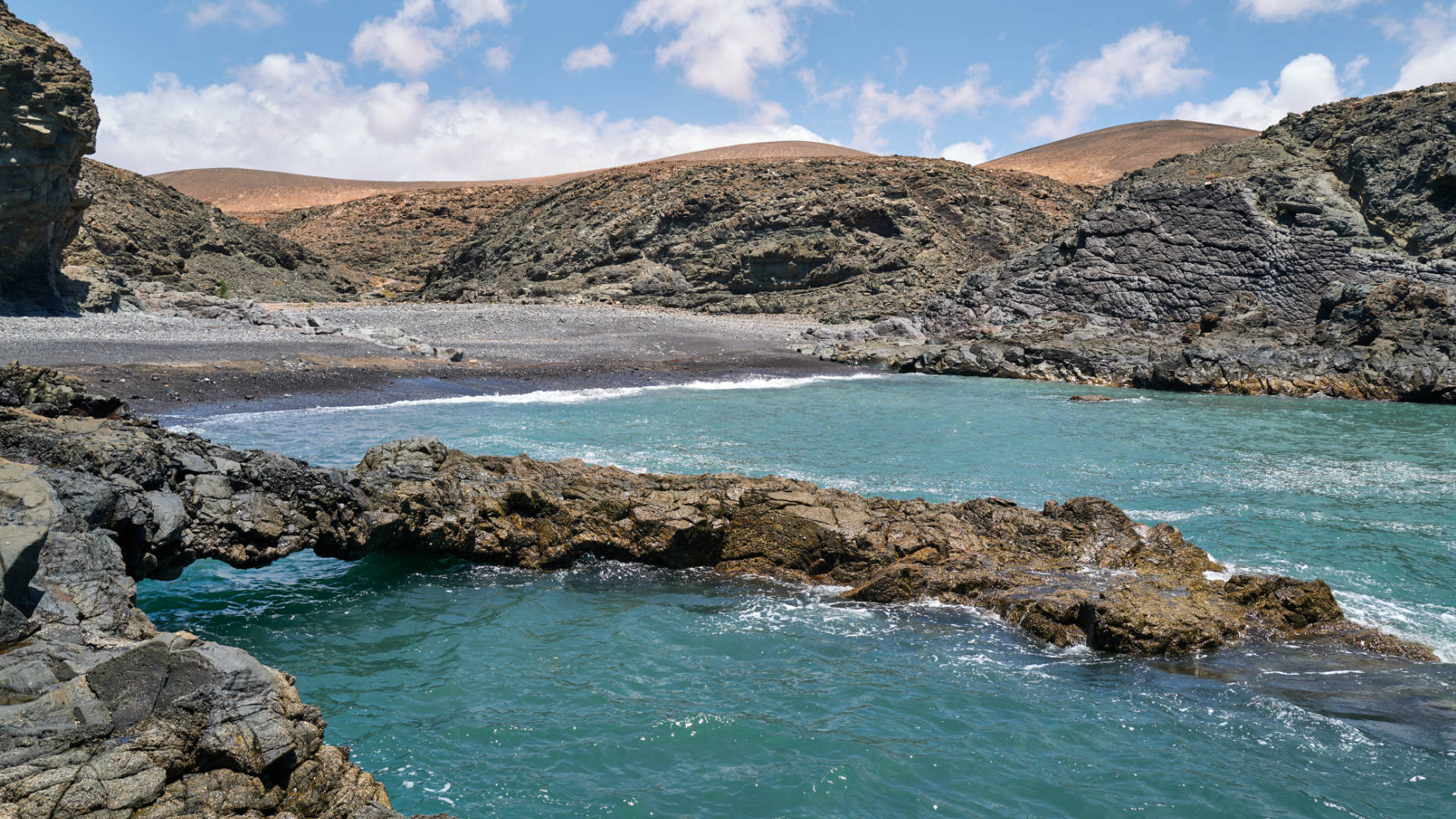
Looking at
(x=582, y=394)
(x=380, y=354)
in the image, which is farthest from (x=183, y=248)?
(x=582, y=394)

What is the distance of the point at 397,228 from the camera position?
63.5 metres

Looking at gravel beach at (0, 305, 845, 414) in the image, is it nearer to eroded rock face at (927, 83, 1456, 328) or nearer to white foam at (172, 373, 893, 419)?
white foam at (172, 373, 893, 419)

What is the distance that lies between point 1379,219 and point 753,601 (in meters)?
34.9

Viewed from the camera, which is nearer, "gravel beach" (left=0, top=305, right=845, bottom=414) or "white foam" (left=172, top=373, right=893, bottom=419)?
"white foam" (left=172, top=373, right=893, bottom=419)

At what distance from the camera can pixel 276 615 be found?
658cm

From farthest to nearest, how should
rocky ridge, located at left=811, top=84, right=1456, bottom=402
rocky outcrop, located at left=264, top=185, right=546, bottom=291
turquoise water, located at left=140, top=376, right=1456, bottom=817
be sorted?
rocky outcrop, located at left=264, top=185, right=546, bottom=291, rocky ridge, located at left=811, top=84, right=1456, bottom=402, turquoise water, located at left=140, top=376, right=1456, bottom=817

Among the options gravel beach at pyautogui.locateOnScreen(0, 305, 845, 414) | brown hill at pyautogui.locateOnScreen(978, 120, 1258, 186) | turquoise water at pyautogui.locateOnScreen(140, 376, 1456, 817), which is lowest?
turquoise water at pyautogui.locateOnScreen(140, 376, 1456, 817)

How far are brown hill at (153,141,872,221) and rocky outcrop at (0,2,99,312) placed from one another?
5680cm

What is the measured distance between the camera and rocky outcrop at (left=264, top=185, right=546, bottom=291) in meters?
59.3

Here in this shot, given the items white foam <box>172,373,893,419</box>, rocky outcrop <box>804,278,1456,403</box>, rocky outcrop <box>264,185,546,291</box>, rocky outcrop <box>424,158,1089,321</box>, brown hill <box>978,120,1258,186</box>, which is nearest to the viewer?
white foam <box>172,373,893,419</box>

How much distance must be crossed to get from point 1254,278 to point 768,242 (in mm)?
23314

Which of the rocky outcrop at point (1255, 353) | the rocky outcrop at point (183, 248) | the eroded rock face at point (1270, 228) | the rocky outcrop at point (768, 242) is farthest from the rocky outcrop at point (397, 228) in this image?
the eroded rock face at point (1270, 228)

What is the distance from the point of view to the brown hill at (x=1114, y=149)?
277 ft

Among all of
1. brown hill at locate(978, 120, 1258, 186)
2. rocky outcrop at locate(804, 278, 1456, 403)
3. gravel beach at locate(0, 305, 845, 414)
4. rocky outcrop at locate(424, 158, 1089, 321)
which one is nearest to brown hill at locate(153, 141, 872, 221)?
brown hill at locate(978, 120, 1258, 186)
